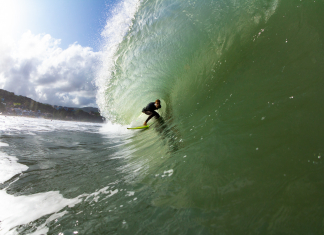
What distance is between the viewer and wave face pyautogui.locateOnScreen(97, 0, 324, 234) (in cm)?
126

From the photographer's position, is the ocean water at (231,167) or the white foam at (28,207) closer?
the ocean water at (231,167)

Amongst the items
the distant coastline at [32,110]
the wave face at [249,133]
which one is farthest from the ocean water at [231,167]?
the distant coastline at [32,110]

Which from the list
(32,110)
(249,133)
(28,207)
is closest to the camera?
(28,207)

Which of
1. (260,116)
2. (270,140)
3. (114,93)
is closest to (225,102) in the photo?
(260,116)

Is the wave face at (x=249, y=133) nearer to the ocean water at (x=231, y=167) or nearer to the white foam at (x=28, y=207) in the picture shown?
the ocean water at (x=231, y=167)

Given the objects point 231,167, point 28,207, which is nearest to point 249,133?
point 231,167

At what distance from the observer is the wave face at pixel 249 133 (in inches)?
49.4

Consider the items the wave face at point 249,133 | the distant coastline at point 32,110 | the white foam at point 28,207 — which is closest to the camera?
the wave face at point 249,133

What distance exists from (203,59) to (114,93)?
7.06 metres

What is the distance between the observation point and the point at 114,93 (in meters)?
10.4

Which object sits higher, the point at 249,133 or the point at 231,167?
the point at 249,133

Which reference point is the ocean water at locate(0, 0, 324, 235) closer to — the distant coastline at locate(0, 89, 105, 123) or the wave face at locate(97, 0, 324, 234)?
the wave face at locate(97, 0, 324, 234)

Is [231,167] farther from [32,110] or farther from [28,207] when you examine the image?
[32,110]

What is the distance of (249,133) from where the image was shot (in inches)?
78.8
